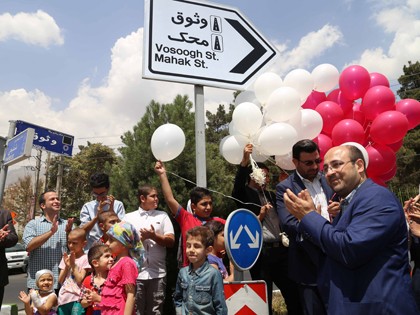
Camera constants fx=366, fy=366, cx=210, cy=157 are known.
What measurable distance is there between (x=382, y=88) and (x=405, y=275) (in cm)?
284

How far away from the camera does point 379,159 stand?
3.87m

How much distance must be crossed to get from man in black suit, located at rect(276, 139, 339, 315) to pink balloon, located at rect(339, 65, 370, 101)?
1.61m

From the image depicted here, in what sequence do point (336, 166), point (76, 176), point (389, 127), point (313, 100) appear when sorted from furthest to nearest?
1. point (76, 176)
2. point (313, 100)
3. point (389, 127)
4. point (336, 166)

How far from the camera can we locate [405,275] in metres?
1.72

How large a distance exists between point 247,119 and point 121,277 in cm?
183

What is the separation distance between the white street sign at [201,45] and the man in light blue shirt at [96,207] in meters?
1.49

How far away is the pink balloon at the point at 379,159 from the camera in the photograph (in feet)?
12.7

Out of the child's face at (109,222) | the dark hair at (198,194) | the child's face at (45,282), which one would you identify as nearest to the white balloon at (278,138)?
the dark hair at (198,194)

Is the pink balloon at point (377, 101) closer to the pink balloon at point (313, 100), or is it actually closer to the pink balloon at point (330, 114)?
the pink balloon at point (330, 114)

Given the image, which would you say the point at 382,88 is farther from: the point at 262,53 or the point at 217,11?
the point at 217,11

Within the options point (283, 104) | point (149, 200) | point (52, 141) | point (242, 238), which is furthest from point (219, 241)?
point (52, 141)

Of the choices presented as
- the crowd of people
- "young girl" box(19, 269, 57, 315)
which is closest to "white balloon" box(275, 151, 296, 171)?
the crowd of people

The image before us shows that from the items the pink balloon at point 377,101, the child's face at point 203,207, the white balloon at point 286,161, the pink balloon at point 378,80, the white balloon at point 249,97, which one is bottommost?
the child's face at point 203,207

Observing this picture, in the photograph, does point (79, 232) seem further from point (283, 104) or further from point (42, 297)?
point (283, 104)
